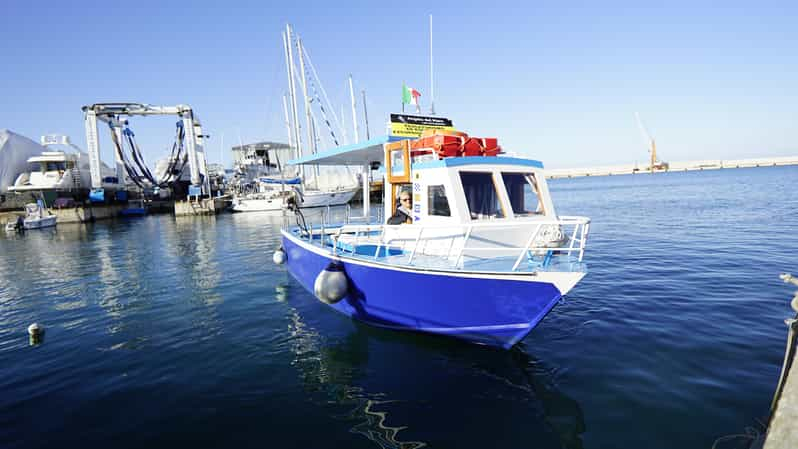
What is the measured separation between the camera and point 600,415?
4.41m

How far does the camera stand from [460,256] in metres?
5.62

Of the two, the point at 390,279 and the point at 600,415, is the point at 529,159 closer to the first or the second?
the point at 390,279

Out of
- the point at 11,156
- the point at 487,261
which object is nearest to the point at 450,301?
the point at 487,261

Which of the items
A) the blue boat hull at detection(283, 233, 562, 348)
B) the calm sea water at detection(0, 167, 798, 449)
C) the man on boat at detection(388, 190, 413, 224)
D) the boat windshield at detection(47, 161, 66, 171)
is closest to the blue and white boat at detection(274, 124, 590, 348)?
the blue boat hull at detection(283, 233, 562, 348)

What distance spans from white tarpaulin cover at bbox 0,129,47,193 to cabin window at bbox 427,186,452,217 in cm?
5851

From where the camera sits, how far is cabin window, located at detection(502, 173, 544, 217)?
7273mm

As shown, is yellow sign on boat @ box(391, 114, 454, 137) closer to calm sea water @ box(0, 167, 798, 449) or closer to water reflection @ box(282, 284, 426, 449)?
calm sea water @ box(0, 167, 798, 449)

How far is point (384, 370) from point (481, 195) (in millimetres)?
3487

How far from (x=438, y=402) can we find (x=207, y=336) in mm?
4891

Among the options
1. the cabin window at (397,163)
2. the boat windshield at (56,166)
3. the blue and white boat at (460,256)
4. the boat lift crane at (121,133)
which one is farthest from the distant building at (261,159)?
the blue and white boat at (460,256)

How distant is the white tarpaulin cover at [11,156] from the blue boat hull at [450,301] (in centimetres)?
5816

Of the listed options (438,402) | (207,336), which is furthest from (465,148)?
(207,336)

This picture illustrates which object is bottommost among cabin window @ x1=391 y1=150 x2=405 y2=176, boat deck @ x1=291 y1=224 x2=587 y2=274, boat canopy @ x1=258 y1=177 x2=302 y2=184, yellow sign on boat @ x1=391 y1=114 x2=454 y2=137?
boat deck @ x1=291 y1=224 x2=587 y2=274

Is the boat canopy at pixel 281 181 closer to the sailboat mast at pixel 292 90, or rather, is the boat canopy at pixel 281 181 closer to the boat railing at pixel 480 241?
the sailboat mast at pixel 292 90
